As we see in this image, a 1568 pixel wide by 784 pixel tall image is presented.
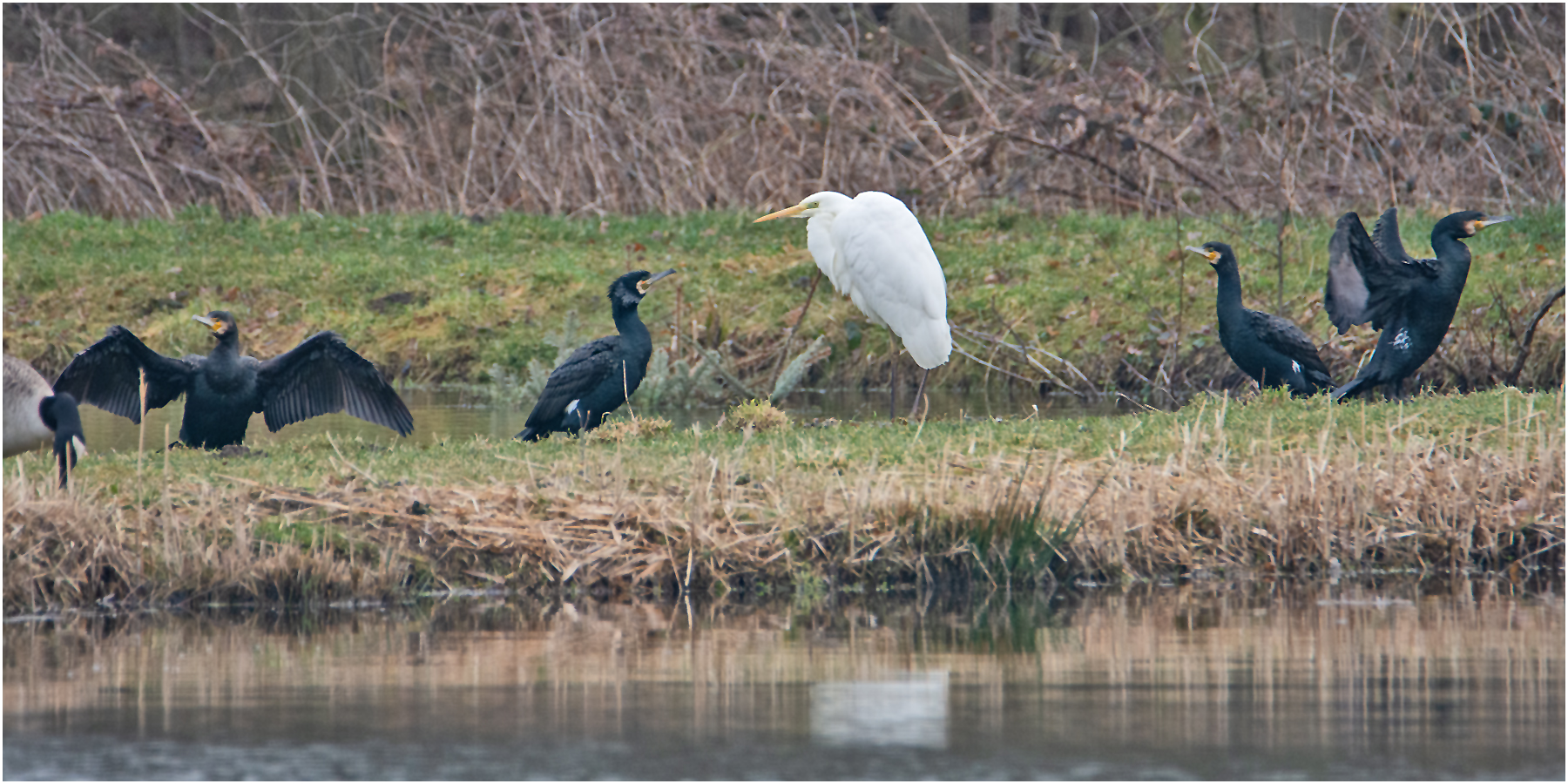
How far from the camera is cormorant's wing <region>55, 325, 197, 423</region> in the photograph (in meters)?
9.46

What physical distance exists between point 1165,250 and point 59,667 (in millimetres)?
11477

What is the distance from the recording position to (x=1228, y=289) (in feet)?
37.6

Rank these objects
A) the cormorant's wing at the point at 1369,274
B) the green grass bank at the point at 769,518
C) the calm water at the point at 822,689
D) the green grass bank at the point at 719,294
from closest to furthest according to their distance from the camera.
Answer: the calm water at the point at 822,689 → the green grass bank at the point at 769,518 → the cormorant's wing at the point at 1369,274 → the green grass bank at the point at 719,294

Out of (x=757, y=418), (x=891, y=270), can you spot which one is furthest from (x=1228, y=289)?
(x=757, y=418)

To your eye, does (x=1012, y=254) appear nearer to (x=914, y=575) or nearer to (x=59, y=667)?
(x=914, y=575)

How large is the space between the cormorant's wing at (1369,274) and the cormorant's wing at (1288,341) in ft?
0.73

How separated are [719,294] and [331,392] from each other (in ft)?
21.7

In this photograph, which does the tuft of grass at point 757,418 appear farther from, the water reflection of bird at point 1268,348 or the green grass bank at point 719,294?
the green grass bank at point 719,294

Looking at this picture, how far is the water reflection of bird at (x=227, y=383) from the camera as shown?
9.59 m

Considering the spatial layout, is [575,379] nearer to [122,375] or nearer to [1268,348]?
[122,375]

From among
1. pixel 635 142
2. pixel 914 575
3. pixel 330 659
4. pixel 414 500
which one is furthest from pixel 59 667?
pixel 635 142

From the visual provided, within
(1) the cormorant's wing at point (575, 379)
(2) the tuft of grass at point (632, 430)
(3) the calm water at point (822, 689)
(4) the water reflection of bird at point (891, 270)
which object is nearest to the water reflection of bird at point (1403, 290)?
(4) the water reflection of bird at point (891, 270)

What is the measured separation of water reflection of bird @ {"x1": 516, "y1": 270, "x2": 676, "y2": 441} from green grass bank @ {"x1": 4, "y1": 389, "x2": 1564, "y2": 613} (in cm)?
155

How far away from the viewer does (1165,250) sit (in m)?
16.2
